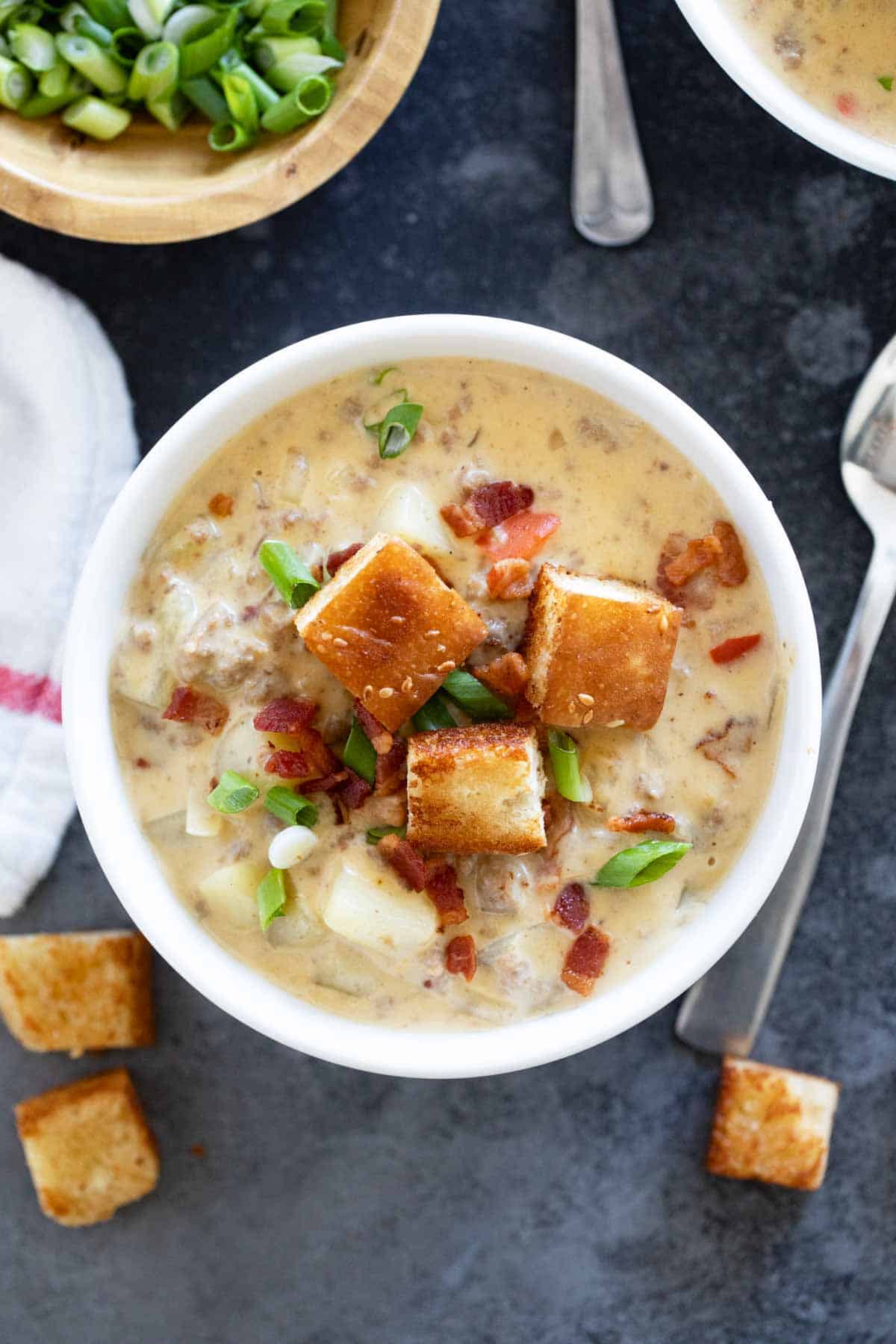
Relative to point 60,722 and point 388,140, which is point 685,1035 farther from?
point 388,140

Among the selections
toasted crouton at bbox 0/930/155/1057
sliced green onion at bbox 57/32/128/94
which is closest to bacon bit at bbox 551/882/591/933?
toasted crouton at bbox 0/930/155/1057

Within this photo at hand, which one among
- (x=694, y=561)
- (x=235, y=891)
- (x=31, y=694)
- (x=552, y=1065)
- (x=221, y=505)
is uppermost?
(x=694, y=561)

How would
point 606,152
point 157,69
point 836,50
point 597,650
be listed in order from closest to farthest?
point 597,650 < point 836,50 < point 157,69 < point 606,152

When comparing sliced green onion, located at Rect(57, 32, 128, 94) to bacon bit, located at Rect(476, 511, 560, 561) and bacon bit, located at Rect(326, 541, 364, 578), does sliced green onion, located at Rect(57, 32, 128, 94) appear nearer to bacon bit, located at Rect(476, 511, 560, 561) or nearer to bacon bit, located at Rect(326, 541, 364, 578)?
bacon bit, located at Rect(326, 541, 364, 578)

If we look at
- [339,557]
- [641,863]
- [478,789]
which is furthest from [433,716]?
[641,863]

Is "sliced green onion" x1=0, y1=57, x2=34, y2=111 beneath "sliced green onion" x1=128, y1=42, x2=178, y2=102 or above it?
beneath

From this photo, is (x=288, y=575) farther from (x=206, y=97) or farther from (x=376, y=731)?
(x=206, y=97)

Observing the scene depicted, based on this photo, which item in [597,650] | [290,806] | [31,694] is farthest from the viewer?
[31,694]

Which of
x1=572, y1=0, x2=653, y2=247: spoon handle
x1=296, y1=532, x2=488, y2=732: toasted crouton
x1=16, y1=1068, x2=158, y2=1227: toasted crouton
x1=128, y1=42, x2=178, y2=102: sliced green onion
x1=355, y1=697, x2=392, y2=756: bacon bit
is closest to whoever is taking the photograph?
x1=296, y1=532, x2=488, y2=732: toasted crouton
